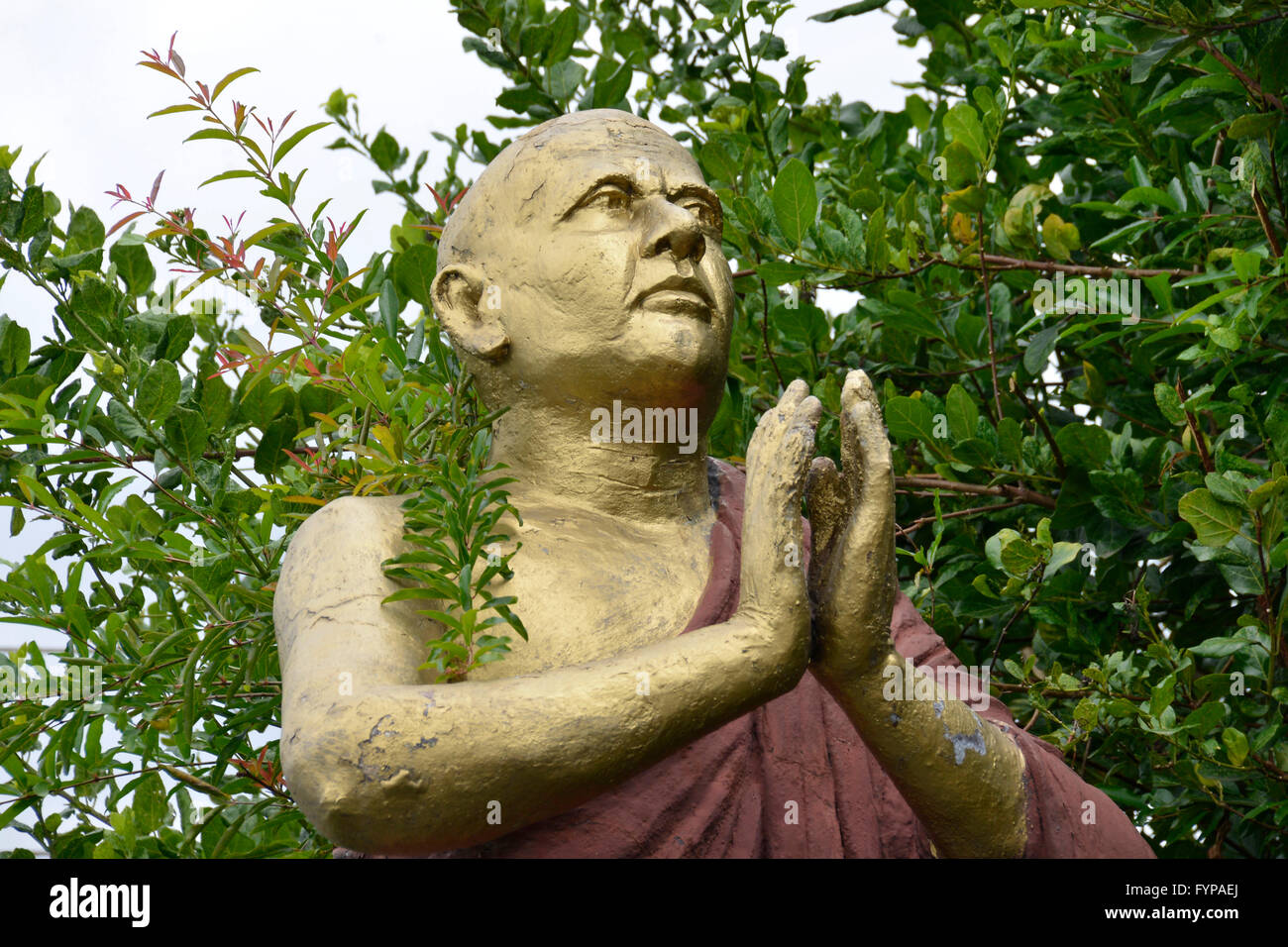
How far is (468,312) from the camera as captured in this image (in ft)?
14.6

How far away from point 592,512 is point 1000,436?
1947mm

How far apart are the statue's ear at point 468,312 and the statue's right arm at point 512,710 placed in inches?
33.6

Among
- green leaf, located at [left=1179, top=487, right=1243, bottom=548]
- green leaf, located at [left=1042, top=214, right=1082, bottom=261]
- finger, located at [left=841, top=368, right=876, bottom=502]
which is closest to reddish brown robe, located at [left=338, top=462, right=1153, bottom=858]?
finger, located at [left=841, top=368, right=876, bottom=502]

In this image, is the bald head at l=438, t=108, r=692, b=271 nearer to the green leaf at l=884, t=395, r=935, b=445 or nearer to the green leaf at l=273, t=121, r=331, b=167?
the green leaf at l=273, t=121, r=331, b=167

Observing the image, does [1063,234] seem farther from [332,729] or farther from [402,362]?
[332,729]

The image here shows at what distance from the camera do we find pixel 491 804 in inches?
135

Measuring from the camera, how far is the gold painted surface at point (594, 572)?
134 inches

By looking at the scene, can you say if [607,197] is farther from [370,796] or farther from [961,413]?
[961,413]

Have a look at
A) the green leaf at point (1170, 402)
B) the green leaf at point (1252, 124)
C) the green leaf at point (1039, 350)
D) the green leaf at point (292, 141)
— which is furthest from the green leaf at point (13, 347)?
the green leaf at point (1252, 124)

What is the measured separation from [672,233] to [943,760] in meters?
1.37

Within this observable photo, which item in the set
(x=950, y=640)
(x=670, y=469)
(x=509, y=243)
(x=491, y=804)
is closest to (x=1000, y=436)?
(x=950, y=640)

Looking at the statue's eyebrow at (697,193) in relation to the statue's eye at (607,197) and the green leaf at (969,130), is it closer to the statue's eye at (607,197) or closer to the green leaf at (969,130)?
the statue's eye at (607,197)

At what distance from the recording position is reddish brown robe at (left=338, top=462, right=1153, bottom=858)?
3750mm

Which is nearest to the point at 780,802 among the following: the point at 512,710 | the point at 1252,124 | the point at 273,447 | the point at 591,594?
the point at 591,594
